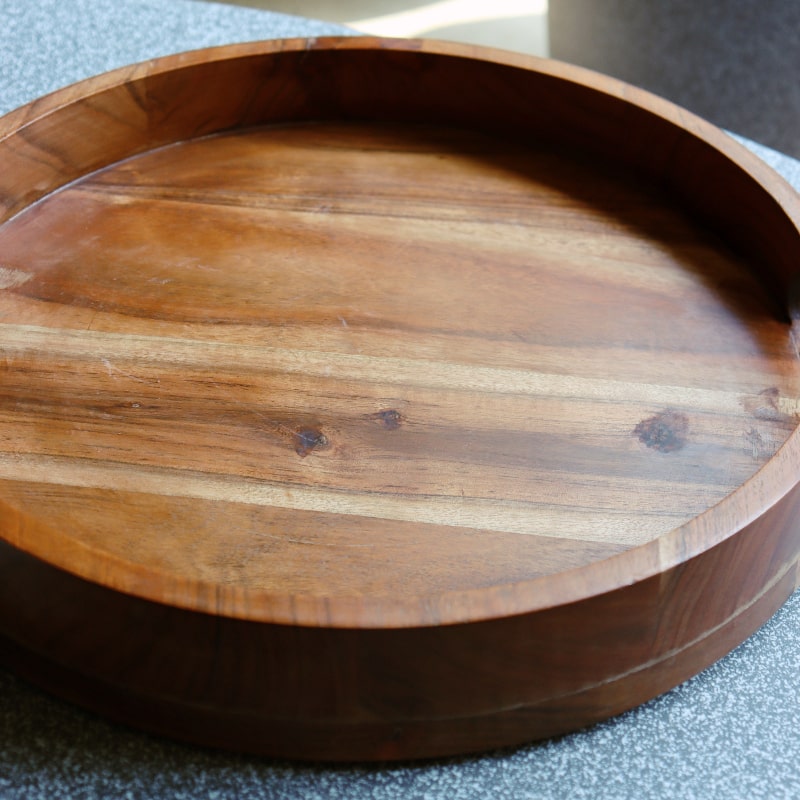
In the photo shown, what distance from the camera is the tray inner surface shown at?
806 mm

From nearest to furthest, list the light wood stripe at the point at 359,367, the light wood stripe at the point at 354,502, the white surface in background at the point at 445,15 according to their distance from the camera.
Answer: the light wood stripe at the point at 354,502 → the light wood stripe at the point at 359,367 → the white surface in background at the point at 445,15

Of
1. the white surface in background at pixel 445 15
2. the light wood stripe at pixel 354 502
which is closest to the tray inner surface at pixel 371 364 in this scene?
the light wood stripe at pixel 354 502

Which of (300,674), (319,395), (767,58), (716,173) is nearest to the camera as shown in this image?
(300,674)

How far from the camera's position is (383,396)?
3.01 ft

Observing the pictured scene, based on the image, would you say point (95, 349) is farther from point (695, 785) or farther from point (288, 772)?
point (695, 785)

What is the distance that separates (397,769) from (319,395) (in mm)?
304

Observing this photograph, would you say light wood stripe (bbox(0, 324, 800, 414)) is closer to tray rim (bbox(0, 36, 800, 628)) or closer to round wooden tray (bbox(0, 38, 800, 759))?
round wooden tray (bbox(0, 38, 800, 759))

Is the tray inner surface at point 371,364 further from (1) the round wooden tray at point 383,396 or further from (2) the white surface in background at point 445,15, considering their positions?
(2) the white surface in background at point 445,15

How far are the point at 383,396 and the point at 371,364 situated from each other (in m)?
0.04

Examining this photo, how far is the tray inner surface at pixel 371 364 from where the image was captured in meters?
0.81

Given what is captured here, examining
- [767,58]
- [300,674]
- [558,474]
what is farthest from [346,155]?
[767,58]

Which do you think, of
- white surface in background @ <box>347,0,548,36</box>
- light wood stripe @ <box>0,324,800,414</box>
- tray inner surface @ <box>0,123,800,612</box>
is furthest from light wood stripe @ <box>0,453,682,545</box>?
white surface in background @ <box>347,0,548,36</box>

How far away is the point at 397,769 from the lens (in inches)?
30.4

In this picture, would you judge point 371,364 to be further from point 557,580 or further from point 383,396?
point 557,580
